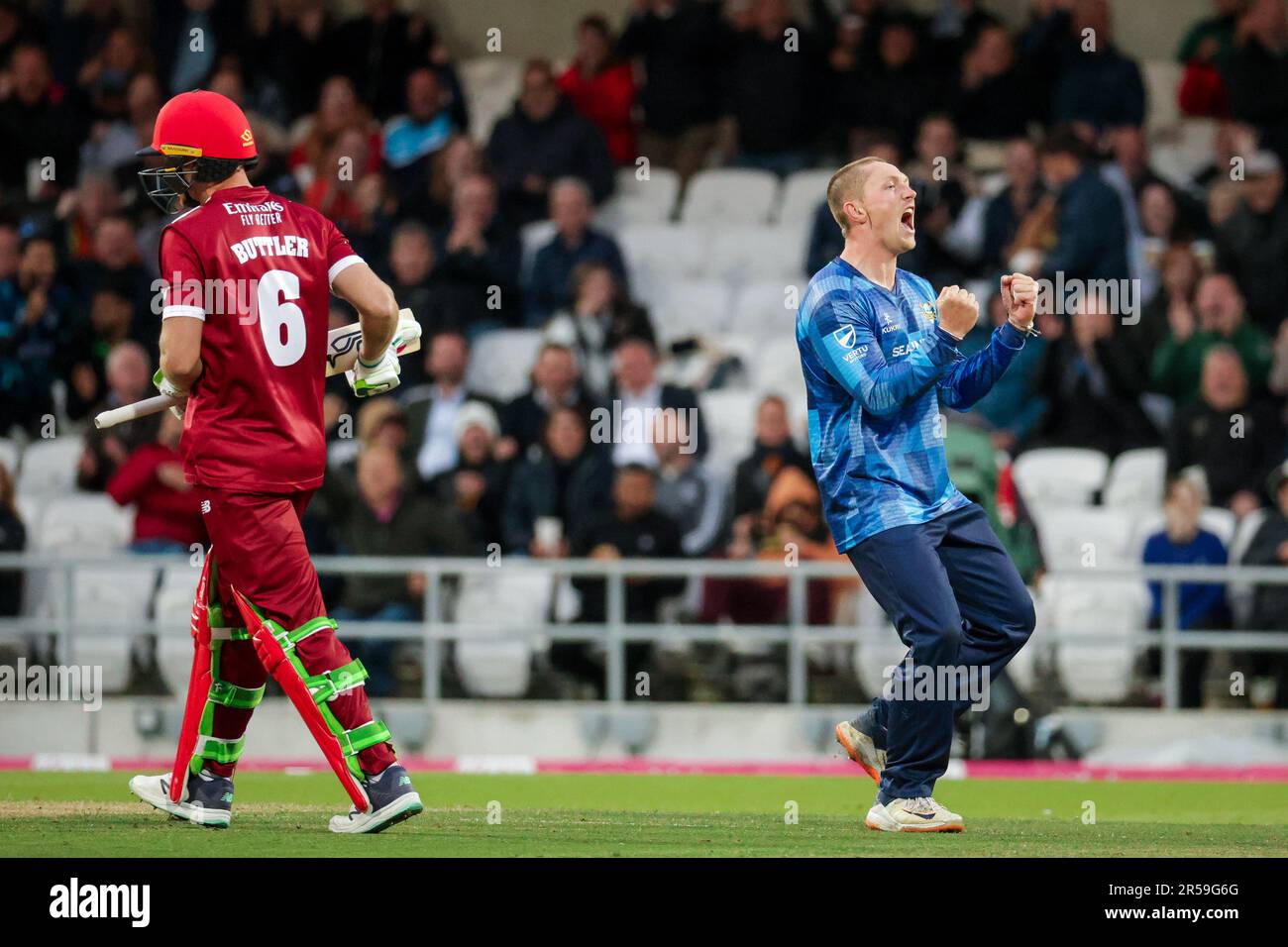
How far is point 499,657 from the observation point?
13312 mm

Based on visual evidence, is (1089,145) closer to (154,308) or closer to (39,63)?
(154,308)

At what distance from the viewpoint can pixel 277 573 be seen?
7477mm

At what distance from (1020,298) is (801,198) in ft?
29.4

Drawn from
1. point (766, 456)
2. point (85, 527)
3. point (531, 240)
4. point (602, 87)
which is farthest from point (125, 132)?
point (766, 456)

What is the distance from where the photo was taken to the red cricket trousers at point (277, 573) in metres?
7.43

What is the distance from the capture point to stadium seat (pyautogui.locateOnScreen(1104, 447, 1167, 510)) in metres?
14.2

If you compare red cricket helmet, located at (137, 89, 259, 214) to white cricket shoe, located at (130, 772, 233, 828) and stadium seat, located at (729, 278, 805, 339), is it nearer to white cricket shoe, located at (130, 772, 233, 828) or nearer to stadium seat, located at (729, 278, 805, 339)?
white cricket shoe, located at (130, 772, 233, 828)

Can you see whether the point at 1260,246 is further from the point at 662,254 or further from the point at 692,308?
the point at 662,254

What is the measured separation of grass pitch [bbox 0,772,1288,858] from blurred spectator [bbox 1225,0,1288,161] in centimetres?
687

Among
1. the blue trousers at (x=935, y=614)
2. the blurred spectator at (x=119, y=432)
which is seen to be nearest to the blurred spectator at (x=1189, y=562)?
the blue trousers at (x=935, y=614)

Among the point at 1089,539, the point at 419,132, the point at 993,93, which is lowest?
the point at 1089,539

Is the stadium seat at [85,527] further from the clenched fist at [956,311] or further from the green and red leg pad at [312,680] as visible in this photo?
the clenched fist at [956,311]

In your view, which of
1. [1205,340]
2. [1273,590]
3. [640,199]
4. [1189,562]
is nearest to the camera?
[1273,590]
